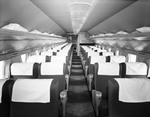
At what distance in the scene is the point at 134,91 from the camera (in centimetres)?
198

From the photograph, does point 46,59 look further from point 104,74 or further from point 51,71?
point 104,74

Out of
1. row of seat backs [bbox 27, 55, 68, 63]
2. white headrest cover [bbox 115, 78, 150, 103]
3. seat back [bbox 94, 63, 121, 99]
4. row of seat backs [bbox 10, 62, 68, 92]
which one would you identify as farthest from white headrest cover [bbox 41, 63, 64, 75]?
white headrest cover [bbox 115, 78, 150, 103]

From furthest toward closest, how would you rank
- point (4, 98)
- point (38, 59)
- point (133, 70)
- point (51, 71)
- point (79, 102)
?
point (38, 59) → point (79, 102) → point (133, 70) → point (51, 71) → point (4, 98)

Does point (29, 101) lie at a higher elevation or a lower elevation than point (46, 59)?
lower

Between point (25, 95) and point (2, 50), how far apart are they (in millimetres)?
2961

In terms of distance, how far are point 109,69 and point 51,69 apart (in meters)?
1.46

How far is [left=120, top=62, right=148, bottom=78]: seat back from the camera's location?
3625 millimetres

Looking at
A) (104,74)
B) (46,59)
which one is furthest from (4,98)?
(46,59)

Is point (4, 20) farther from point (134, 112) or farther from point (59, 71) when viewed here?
point (134, 112)

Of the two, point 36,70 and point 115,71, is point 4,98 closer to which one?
point 36,70

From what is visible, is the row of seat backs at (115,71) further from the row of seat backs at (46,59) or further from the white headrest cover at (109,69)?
the row of seat backs at (46,59)

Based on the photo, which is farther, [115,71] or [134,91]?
[115,71]

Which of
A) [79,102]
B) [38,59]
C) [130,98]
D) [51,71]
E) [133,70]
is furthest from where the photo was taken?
[38,59]

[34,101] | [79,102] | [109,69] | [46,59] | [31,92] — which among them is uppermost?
[46,59]
